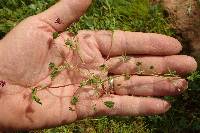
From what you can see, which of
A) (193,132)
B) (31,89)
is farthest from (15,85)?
(193,132)

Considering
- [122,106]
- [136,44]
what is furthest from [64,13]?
[122,106]

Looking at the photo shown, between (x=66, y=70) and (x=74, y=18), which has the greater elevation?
(x=74, y=18)

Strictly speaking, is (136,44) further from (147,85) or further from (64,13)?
(64,13)

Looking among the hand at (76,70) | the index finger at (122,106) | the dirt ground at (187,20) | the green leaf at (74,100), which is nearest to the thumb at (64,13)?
the hand at (76,70)

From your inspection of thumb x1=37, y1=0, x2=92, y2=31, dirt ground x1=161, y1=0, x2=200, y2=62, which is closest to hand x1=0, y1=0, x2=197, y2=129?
thumb x1=37, y1=0, x2=92, y2=31

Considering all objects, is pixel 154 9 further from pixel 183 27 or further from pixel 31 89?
pixel 31 89

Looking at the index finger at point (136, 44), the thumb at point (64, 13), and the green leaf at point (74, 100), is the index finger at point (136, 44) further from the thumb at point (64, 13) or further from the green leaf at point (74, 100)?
the green leaf at point (74, 100)

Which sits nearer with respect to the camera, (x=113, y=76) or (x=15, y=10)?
(x=113, y=76)
